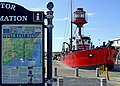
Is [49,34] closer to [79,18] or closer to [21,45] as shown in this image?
[21,45]

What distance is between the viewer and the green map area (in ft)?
34.1

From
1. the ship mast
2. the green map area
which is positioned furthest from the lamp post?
the ship mast

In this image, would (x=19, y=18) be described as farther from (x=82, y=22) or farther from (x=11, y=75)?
(x=82, y=22)

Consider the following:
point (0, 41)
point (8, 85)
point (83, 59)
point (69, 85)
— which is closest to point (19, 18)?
point (0, 41)

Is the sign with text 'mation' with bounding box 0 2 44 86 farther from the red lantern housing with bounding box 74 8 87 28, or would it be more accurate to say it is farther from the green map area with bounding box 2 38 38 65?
the red lantern housing with bounding box 74 8 87 28

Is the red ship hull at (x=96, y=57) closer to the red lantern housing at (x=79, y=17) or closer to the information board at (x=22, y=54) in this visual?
the red lantern housing at (x=79, y=17)

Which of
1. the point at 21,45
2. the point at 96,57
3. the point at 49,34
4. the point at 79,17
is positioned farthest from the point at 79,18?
the point at 21,45

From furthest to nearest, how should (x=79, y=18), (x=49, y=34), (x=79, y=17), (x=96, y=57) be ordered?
(x=79, y=17)
(x=79, y=18)
(x=96, y=57)
(x=49, y=34)

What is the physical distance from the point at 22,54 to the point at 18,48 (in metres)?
0.25

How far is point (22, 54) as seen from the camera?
411 inches

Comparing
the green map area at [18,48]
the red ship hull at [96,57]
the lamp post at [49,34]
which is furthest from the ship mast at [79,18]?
the green map area at [18,48]

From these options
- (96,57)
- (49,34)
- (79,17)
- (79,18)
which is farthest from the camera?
(79,17)

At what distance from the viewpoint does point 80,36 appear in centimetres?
3834

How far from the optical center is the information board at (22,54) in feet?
33.9
